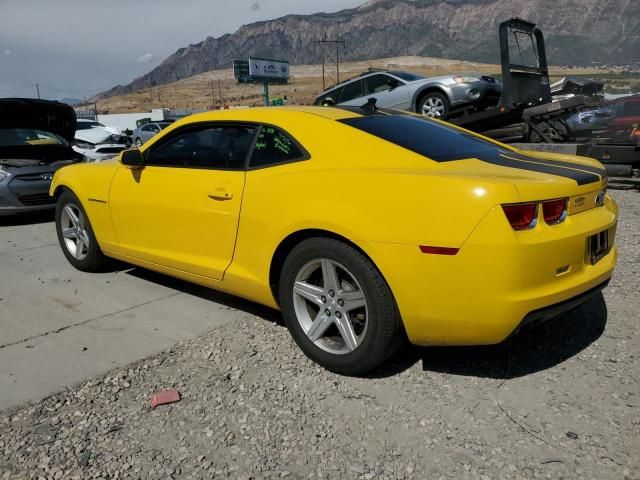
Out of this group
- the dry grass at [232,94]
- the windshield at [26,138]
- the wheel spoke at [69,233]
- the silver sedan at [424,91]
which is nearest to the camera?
the wheel spoke at [69,233]

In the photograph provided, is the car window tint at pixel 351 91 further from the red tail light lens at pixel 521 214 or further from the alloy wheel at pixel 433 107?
the red tail light lens at pixel 521 214

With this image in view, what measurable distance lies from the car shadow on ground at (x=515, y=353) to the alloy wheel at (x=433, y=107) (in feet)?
23.1

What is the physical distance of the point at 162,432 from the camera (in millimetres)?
2484

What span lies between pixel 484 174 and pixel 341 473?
152 centimetres

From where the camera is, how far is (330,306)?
292 cm

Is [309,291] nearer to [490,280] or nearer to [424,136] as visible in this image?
[490,280]

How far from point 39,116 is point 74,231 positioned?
4374 millimetres

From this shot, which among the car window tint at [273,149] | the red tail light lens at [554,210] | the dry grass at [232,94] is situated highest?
the dry grass at [232,94]

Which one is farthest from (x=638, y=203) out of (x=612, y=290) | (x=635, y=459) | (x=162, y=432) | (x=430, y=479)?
(x=162, y=432)

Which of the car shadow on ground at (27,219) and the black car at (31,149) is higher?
the black car at (31,149)

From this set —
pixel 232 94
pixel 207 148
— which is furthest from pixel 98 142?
pixel 232 94

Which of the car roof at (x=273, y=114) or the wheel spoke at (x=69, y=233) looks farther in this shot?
the wheel spoke at (x=69, y=233)

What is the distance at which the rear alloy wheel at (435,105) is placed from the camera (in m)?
9.98

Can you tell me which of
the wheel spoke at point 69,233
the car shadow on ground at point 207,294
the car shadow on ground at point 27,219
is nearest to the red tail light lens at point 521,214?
the car shadow on ground at point 207,294
